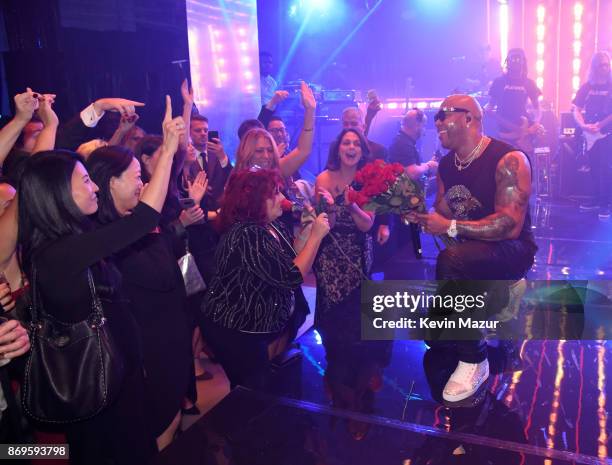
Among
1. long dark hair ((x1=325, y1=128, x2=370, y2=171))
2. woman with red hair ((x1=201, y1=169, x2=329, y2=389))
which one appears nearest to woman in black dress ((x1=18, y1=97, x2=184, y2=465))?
woman with red hair ((x1=201, y1=169, x2=329, y2=389))

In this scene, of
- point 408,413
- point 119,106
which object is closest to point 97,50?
point 119,106

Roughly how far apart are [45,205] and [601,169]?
9.40 m

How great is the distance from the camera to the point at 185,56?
590 cm

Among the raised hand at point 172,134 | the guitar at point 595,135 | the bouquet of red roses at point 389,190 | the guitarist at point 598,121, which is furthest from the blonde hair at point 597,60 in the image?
the raised hand at point 172,134

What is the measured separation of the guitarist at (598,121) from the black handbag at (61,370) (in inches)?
358

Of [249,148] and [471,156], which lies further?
[249,148]

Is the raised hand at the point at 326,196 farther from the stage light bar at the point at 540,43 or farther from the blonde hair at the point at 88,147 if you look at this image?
the stage light bar at the point at 540,43

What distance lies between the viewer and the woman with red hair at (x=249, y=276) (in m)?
3.24

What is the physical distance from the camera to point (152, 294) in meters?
2.93

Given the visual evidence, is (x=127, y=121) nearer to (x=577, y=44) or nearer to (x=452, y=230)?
(x=452, y=230)

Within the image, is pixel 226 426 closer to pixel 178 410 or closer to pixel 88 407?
pixel 178 410

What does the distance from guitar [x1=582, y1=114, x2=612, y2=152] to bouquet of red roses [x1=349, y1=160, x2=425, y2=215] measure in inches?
292

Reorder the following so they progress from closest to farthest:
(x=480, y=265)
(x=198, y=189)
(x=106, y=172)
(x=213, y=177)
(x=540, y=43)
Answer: (x=106, y=172)
(x=480, y=265)
(x=198, y=189)
(x=213, y=177)
(x=540, y=43)

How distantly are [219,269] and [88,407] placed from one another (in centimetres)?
129
